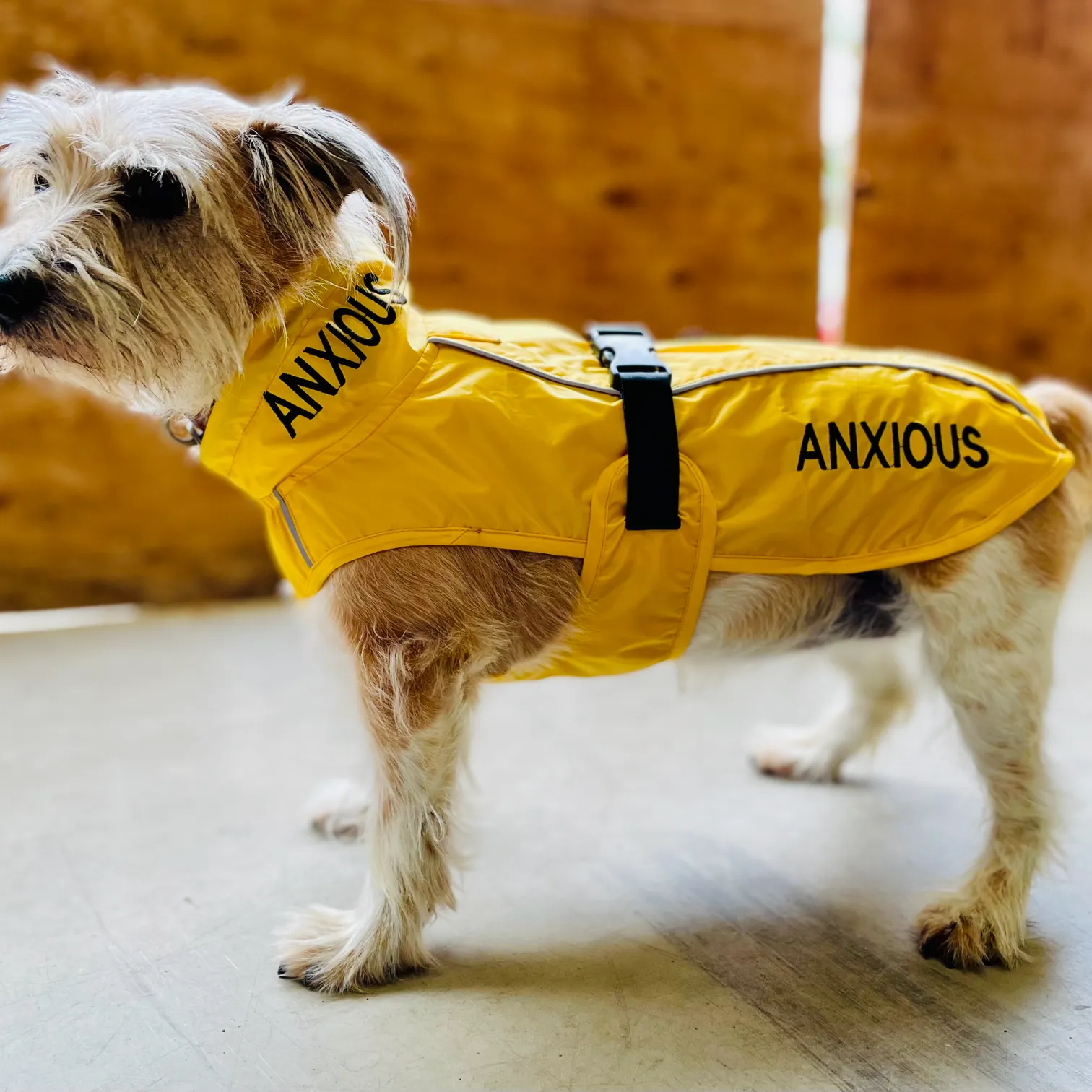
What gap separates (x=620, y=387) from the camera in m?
1.48

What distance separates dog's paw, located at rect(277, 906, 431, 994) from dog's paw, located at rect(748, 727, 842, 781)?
927 mm

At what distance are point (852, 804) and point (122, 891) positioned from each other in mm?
1344

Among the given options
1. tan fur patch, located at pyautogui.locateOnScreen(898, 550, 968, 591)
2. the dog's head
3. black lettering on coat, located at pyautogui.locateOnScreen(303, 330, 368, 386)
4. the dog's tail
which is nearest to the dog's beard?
the dog's head

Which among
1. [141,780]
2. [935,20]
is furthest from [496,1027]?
[935,20]

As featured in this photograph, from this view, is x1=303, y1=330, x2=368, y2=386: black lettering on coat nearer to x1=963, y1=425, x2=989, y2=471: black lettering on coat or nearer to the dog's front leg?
the dog's front leg

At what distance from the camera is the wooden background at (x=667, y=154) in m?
3.03

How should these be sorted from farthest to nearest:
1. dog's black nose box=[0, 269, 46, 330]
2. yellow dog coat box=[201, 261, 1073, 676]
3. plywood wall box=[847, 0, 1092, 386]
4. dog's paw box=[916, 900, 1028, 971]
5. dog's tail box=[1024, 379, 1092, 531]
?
plywood wall box=[847, 0, 1092, 386] < dog's tail box=[1024, 379, 1092, 531] < dog's paw box=[916, 900, 1028, 971] < yellow dog coat box=[201, 261, 1073, 676] < dog's black nose box=[0, 269, 46, 330]

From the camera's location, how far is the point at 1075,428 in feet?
5.59

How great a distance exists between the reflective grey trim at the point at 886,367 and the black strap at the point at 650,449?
122mm

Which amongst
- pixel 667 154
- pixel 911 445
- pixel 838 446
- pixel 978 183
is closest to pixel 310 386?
pixel 838 446

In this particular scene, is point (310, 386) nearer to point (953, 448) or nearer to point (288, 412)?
point (288, 412)

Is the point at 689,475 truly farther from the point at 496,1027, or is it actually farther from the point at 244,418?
the point at 496,1027

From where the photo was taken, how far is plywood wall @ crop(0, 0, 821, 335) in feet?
9.73

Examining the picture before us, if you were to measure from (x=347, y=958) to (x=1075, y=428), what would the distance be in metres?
1.43
